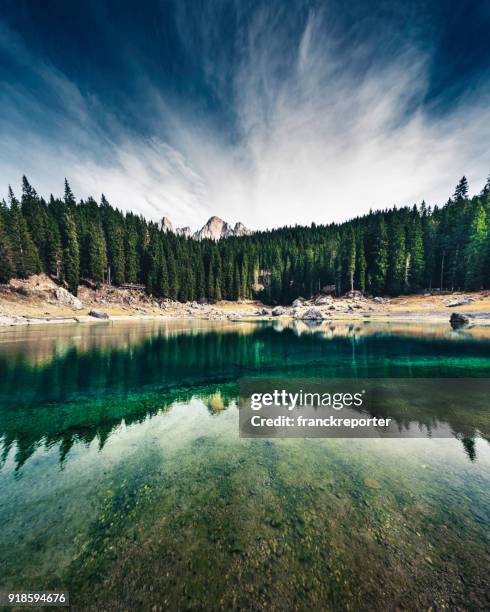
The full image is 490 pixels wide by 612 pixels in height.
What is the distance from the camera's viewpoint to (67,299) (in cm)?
5909

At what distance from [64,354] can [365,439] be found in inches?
958

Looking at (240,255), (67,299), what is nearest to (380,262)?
(240,255)

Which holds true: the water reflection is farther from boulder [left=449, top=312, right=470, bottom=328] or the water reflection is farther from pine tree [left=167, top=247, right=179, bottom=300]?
pine tree [left=167, top=247, right=179, bottom=300]

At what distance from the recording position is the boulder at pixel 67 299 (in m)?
57.9

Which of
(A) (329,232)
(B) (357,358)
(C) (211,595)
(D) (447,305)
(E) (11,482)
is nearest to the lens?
(C) (211,595)

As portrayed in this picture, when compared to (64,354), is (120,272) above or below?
above

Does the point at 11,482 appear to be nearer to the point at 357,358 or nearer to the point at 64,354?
the point at 64,354

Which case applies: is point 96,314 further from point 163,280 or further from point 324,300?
point 324,300

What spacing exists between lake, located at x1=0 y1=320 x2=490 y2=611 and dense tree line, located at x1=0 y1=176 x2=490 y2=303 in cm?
6478

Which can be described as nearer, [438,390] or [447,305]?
[438,390]

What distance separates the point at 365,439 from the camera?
850cm

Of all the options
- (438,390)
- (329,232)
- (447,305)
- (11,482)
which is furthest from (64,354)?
(329,232)

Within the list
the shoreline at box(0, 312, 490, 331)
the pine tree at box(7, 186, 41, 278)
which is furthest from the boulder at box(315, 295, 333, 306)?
the pine tree at box(7, 186, 41, 278)

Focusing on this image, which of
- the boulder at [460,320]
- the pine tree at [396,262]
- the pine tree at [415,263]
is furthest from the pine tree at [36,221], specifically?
the pine tree at [415,263]
